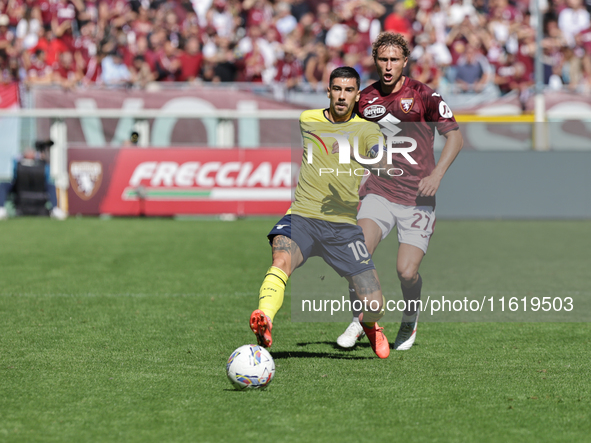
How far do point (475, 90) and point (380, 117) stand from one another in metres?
12.3

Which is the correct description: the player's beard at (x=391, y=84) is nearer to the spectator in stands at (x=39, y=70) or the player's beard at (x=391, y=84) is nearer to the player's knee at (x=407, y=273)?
the player's knee at (x=407, y=273)

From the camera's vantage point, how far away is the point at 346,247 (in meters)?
5.45

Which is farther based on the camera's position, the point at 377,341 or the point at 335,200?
Answer: the point at 377,341

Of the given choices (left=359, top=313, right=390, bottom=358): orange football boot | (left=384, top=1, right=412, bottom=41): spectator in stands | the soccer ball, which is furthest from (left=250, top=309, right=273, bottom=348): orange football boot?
(left=384, top=1, right=412, bottom=41): spectator in stands

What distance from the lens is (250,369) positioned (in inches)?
183

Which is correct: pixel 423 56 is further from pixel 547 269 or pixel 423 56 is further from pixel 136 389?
pixel 136 389

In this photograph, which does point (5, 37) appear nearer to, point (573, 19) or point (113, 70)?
point (113, 70)

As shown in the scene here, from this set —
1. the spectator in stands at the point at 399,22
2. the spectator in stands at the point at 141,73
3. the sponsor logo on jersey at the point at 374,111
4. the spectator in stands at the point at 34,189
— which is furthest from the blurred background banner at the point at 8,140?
the sponsor logo on jersey at the point at 374,111

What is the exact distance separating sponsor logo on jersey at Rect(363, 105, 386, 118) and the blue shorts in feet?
2.81

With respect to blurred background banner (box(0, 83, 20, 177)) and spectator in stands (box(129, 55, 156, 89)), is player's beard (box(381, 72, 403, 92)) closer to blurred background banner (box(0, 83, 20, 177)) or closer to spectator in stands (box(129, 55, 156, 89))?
blurred background banner (box(0, 83, 20, 177))

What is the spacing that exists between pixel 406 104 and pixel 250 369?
7.48ft

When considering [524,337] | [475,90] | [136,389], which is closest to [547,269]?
[524,337]

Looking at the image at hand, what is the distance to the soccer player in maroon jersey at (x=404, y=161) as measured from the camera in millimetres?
5734

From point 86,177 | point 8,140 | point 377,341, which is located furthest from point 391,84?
point 8,140
